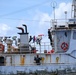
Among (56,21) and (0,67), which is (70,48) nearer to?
(56,21)

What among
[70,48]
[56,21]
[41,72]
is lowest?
[41,72]

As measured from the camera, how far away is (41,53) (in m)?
27.0

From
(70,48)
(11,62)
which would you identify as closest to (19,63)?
(11,62)

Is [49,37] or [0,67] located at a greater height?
[49,37]

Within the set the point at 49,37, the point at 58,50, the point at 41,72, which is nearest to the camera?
the point at 41,72

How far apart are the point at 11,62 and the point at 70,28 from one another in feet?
17.9

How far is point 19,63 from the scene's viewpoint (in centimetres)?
2698

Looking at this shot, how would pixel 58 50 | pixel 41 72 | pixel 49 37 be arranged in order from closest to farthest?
pixel 41 72, pixel 58 50, pixel 49 37

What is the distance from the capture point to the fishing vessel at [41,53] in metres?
26.1

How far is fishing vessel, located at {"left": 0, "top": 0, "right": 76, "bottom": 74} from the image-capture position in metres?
26.1

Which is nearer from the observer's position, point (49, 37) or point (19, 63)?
point (19, 63)

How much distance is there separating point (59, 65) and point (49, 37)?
157 inches

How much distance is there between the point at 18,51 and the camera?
27.6m

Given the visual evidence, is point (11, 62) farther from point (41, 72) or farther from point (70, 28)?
point (70, 28)
